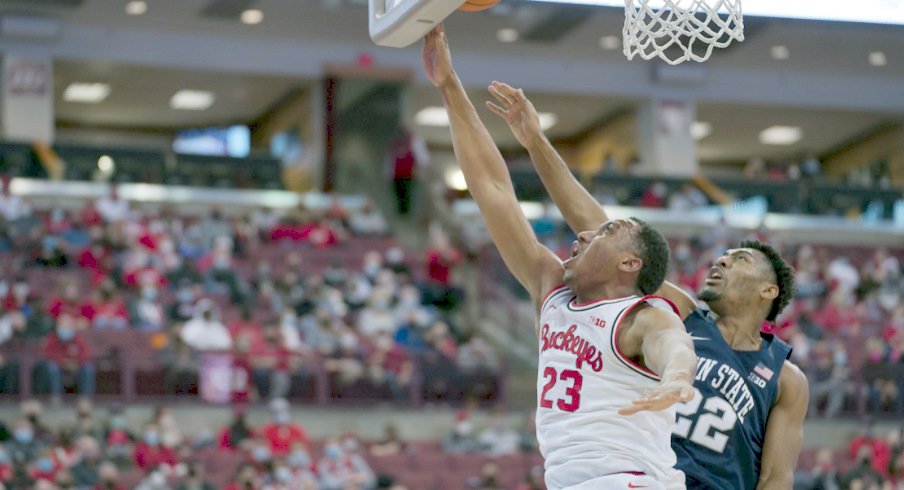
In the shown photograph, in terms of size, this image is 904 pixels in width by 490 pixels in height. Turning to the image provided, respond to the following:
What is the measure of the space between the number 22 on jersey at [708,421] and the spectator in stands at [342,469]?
10.1 meters

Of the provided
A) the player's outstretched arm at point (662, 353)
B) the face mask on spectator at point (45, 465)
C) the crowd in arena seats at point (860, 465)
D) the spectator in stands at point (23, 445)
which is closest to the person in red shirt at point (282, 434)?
the spectator in stands at point (23, 445)

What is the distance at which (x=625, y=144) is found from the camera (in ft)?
101

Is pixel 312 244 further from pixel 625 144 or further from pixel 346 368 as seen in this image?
pixel 625 144

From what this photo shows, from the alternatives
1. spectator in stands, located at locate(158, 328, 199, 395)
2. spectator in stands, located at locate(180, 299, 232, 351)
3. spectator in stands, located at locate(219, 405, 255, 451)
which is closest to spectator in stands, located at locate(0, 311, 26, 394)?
spectator in stands, located at locate(158, 328, 199, 395)

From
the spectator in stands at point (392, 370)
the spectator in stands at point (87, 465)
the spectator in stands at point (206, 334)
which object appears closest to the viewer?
the spectator in stands at point (87, 465)

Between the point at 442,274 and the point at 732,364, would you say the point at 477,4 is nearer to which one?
the point at 732,364

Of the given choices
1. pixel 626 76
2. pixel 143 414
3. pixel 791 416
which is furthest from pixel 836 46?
pixel 791 416

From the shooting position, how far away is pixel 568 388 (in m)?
4.79

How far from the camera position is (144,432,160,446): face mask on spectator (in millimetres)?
15773

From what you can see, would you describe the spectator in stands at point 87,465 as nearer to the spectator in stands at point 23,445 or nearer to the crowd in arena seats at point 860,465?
the spectator in stands at point 23,445

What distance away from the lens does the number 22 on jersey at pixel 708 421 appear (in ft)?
18.1

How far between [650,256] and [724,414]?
2.95 ft

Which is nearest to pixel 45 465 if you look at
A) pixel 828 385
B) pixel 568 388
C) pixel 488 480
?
pixel 488 480

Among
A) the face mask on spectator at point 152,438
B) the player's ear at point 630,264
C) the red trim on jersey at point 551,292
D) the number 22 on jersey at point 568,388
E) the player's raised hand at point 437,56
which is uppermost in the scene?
the player's raised hand at point 437,56
